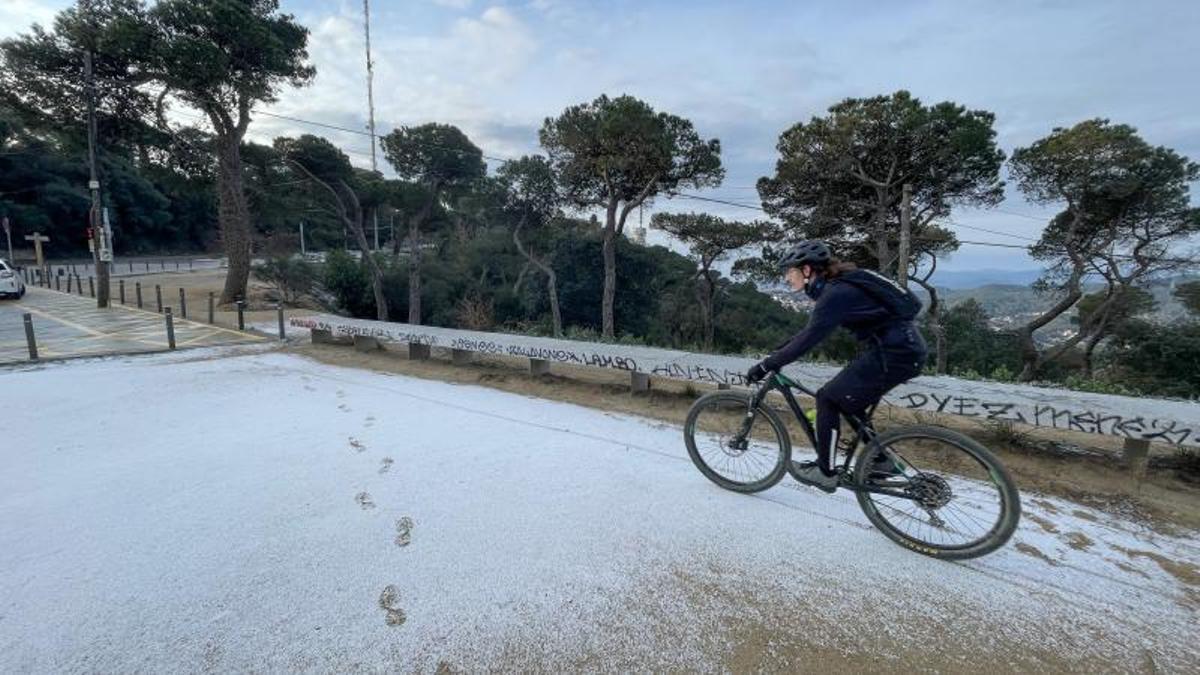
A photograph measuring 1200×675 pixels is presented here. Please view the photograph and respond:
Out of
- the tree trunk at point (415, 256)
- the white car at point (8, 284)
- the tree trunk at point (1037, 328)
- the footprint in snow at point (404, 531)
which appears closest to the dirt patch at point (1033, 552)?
the footprint in snow at point (404, 531)

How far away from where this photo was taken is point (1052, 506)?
325 cm

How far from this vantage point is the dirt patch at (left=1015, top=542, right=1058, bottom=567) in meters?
2.63

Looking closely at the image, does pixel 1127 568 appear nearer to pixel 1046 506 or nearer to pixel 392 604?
pixel 1046 506

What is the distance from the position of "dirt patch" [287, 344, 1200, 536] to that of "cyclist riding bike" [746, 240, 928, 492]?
1169 millimetres

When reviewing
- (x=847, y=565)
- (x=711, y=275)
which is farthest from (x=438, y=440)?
(x=711, y=275)

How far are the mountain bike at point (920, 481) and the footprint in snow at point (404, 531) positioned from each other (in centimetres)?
207

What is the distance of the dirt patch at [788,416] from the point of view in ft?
10.8

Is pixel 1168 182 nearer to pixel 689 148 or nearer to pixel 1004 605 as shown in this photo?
pixel 689 148

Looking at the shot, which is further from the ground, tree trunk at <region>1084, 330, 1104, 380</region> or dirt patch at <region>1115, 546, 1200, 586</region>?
dirt patch at <region>1115, 546, 1200, 586</region>

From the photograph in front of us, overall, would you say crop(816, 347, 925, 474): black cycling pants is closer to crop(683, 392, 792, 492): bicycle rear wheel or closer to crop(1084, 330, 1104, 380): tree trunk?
crop(683, 392, 792, 492): bicycle rear wheel

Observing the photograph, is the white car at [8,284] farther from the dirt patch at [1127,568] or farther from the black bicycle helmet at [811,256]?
the dirt patch at [1127,568]

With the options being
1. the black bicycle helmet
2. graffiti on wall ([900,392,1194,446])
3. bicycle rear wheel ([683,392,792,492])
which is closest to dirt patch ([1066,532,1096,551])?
graffiti on wall ([900,392,1194,446])

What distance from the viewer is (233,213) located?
16531 mm

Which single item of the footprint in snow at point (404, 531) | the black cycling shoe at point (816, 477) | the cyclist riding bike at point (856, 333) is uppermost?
the cyclist riding bike at point (856, 333)
